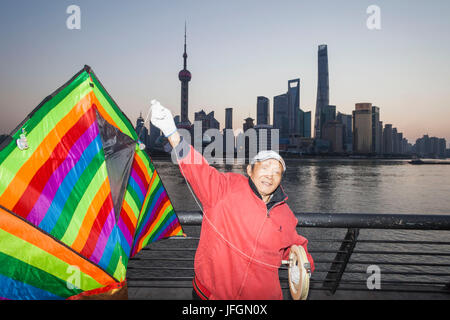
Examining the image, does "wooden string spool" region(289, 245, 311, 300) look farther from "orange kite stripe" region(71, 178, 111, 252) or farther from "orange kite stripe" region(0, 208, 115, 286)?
"orange kite stripe" region(71, 178, 111, 252)

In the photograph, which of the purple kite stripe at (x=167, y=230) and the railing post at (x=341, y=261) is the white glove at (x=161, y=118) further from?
the railing post at (x=341, y=261)

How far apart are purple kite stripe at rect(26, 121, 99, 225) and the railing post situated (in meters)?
2.57

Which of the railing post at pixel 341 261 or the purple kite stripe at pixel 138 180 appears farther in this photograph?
the railing post at pixel 341 261

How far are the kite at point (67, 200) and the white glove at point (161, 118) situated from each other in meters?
0.26

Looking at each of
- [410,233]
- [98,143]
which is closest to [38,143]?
[98,143]

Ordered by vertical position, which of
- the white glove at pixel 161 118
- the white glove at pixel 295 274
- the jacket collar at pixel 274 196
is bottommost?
the white glove at pixel 295 274

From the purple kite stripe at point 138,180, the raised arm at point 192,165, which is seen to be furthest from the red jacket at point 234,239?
the purple kite stripe at point 138,180

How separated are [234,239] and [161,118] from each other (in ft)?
3.24

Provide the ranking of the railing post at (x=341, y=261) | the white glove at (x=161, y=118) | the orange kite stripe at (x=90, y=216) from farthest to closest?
1. the railing post at (x=341, y=261)
2. the white glove at (x=161, y=118)
3. the orange kite stripe at (x=90, y=216)

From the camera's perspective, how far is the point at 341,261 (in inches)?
111

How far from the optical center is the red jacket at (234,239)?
178 centimetres

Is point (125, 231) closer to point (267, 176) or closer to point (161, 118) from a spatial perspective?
point (161, 118)
